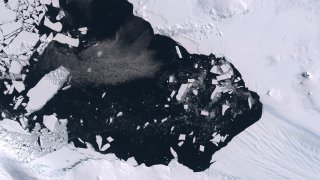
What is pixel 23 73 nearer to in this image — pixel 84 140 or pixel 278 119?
pixel 84 140

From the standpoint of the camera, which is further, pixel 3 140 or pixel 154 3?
pixel 3 140

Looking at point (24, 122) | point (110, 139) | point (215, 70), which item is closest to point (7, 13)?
point (24, 122)

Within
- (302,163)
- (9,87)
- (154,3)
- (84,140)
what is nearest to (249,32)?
(154,3)

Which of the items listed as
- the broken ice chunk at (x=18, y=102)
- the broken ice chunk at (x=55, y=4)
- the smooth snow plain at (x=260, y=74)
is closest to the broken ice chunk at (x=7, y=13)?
the broken ice chunk at (x=55, y=4)

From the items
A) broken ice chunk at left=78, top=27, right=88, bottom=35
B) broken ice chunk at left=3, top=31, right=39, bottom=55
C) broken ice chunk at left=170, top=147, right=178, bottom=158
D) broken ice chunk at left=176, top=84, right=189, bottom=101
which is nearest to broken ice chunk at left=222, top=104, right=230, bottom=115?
broken ice chunk at left=176, top=84, right=189, bottom=101

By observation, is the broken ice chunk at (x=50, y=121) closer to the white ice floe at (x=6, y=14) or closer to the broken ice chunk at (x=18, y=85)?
the broken ice chunk at (x=18, y=85)

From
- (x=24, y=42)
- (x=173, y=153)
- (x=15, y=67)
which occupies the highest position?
(x=24, y=42)

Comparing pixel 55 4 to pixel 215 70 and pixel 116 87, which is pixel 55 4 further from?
pixel 215 70
